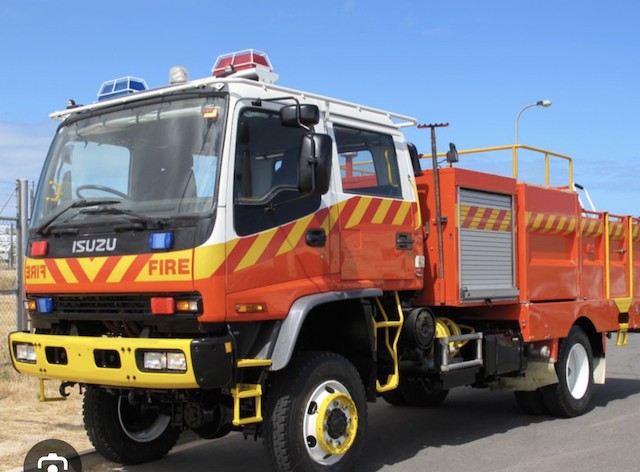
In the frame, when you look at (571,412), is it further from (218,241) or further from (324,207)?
(218,241)

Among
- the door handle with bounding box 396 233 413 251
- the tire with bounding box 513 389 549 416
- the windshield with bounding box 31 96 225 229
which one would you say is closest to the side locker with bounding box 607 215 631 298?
the tire with bounding box 513 389 549 416

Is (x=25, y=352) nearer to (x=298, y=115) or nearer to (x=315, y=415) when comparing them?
(x=315, y=415)

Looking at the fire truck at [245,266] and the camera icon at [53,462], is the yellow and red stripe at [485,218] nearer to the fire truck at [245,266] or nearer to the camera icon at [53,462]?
the fire truck at [245,266]

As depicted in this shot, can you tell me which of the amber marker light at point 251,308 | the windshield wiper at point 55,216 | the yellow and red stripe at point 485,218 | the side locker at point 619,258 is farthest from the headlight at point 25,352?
the side locker at point 619,258

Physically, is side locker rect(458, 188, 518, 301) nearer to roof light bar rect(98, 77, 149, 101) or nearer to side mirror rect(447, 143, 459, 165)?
side mirror rect(447, 143, 459, 165)

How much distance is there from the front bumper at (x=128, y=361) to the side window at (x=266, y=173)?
0.81 metres

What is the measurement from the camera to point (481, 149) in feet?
28.0

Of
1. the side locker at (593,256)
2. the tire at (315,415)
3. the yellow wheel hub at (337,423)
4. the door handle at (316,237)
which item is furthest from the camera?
the side locker at (593,256)

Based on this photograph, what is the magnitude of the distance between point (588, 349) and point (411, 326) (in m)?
3.21

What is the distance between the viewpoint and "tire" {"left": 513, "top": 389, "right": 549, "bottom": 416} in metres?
8.35

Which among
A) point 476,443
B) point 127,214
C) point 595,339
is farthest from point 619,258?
point 127,214

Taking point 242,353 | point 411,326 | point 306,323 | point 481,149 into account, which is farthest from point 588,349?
point 242,353

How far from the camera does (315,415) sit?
5535mm

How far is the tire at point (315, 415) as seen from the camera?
5336mm
